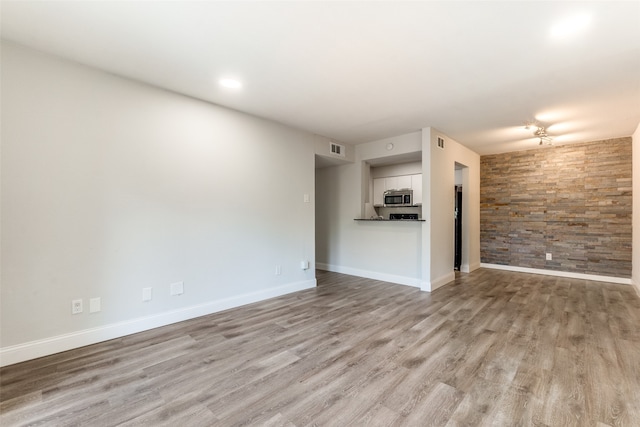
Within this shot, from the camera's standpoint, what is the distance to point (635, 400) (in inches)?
69.3

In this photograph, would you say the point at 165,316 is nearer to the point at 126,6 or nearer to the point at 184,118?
the point at 184,118

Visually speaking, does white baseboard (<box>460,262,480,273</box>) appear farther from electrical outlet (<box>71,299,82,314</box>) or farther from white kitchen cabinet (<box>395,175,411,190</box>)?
electrical outlet (<box>71,299,82,314</box>)

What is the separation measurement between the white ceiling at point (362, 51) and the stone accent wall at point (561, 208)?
1684mm

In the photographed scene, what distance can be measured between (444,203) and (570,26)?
310cm

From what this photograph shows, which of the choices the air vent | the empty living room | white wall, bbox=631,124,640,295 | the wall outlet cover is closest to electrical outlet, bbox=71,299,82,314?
the empty living room

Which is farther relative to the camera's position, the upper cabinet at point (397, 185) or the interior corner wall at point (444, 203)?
the upper cabinet at point (397, 185)

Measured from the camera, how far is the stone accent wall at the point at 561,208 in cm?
493

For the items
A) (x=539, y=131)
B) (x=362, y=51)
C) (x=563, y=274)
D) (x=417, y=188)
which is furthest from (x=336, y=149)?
(x=563, y=274)

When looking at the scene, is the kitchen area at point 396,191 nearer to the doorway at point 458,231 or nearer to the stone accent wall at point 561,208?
the doorway at point 458,231

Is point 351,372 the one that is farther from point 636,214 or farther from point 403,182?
point 636,214

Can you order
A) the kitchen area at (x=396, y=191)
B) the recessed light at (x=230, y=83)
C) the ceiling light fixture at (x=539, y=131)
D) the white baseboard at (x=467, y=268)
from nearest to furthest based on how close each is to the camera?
the recessed light at (x=230, y=83) < the ceiling light fixture at (x=539, y=131) < the white baseboard at (x=467, y=268) < the kitchen area at (x=396, y=191)

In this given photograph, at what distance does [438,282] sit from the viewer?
4.62 metres

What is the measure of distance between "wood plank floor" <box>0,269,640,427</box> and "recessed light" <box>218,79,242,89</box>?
256 cm

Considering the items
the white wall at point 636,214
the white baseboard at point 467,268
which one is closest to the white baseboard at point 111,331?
the white baseboard at point 467,268
